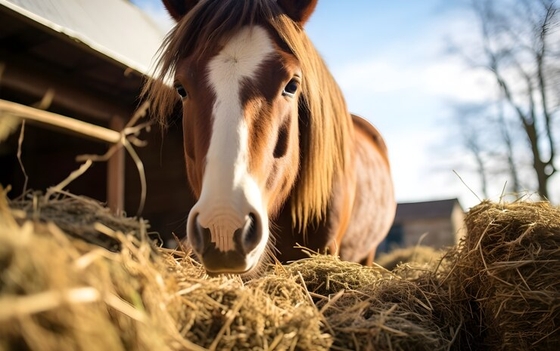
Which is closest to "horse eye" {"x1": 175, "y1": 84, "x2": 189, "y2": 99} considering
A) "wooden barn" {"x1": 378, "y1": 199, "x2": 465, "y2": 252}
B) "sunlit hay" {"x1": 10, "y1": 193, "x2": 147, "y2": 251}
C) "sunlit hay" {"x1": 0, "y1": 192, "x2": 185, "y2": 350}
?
"sunlit hay" {"x1": 10, "y1": 193, "x2": 147, "y2": 251}

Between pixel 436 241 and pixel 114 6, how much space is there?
56.5ft

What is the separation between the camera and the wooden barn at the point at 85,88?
362cm

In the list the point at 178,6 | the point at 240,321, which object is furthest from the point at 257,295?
the point at 178,6

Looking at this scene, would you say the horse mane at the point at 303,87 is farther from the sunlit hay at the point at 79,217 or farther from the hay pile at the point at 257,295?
the sunlit hay at the point at 79,217

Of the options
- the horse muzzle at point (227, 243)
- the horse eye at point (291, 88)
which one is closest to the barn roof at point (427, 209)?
the horse eye at point (291, 88)

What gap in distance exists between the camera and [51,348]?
67cm

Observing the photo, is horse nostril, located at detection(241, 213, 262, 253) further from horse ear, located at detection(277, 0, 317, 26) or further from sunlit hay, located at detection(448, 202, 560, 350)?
horse ear, located at detection(277, 0, 317, 26)

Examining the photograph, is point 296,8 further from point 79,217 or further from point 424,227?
point 424,227

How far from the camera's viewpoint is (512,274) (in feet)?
5.44

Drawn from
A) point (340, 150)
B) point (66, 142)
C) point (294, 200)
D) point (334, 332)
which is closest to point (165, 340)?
point (334, 332)

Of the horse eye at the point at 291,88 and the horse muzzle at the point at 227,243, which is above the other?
the horse eye at the point at 291,88

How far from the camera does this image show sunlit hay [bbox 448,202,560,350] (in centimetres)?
153

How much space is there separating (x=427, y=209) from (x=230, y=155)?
76.5 feet

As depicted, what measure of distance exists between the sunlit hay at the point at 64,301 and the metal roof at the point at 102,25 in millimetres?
2343
